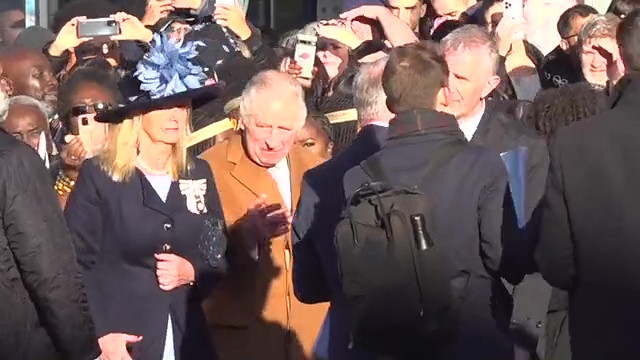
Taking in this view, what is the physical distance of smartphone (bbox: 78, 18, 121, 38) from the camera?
7925mm

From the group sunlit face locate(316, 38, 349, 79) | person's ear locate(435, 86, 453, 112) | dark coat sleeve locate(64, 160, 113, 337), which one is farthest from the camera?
sunlit face locate(316, 38, 349, 79)

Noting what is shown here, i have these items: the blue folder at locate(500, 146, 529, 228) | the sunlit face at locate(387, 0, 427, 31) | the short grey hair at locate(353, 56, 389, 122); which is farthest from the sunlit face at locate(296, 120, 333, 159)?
the sunlit face at locate(387, 0, 427, 31)

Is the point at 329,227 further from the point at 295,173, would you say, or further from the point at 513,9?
the point at 513,9

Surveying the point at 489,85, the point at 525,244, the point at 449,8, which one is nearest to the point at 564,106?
the point at 489,85

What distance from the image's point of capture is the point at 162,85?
225 inches

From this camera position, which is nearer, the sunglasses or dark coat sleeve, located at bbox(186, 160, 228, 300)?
dark coat sleeve, located at bbox(186, 160, 228, 300)

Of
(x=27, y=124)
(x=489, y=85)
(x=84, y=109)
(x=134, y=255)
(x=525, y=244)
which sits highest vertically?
(x=489, y=85)

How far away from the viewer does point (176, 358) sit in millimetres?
5645

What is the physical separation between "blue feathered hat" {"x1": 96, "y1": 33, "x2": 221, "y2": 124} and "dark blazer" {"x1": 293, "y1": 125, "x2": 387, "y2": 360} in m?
0.79

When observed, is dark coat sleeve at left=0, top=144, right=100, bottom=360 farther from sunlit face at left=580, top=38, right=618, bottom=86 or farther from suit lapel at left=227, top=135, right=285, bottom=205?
sunlit face at left=580, top=38, right=618, bottom=86

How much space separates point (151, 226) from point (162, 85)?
56 cm

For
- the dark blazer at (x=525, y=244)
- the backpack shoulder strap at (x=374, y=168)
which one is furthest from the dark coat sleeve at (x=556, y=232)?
the backpack shoulder strap at (x=374, y=168)

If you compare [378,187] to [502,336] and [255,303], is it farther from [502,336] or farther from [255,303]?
[255,303]

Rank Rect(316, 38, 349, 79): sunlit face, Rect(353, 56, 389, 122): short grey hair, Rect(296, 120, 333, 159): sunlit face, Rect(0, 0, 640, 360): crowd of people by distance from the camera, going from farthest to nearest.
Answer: Rect(316, 38, 349, 79): sunlit face
Rect(296, 120, 333, 159): sunlit face
Rect(353, 56, 389, 122): short grey hair
Rect(0, 0, 640, 360): crowd of people
